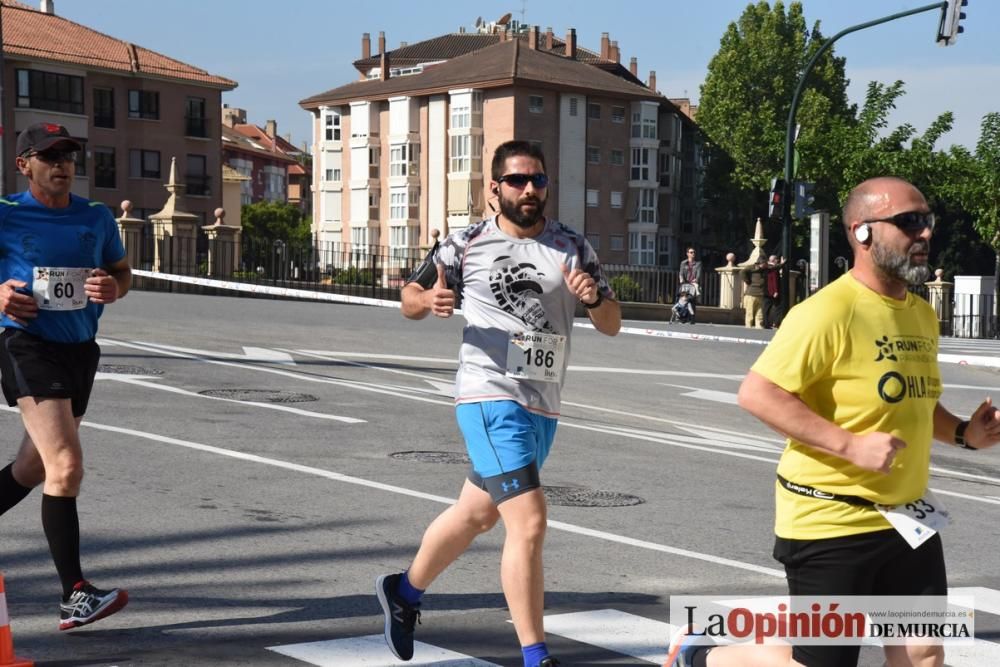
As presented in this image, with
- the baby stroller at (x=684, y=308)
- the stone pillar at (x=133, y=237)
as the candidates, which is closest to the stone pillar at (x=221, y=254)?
the stone pillar at (x=133, y=237)

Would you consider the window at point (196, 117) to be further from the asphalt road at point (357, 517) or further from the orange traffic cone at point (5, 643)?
the orange traffic cone at point (5, 643)

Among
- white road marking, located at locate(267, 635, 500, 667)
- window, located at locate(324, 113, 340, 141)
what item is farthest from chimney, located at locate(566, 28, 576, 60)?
white road marking, located at locate(267, 635, 500, 667)

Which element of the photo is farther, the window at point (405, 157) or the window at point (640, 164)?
the window at point (640, 164)

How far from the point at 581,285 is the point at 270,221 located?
11585cm

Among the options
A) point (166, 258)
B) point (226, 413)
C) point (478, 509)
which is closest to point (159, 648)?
point (478, 509)

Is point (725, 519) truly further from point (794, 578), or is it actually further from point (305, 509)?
point (794, 578)

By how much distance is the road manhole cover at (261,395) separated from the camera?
14.2 metres

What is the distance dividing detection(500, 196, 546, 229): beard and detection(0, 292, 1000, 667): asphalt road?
165 cm

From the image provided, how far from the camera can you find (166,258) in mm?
37344

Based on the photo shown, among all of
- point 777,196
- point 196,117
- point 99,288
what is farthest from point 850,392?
point 196,117

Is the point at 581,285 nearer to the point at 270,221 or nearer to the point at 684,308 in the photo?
the point at 684,308

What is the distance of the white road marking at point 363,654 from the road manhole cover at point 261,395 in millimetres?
8503

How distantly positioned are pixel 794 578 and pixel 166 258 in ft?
113

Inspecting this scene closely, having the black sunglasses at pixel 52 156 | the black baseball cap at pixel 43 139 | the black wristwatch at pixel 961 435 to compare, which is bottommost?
the black wristwatch at pixel 961 435
